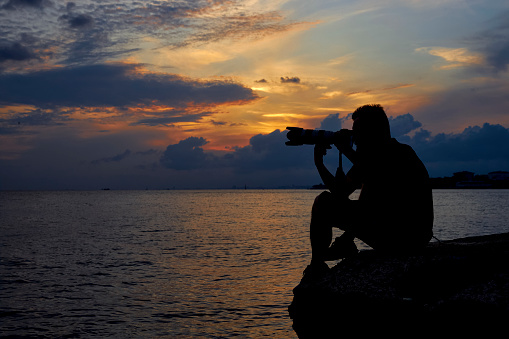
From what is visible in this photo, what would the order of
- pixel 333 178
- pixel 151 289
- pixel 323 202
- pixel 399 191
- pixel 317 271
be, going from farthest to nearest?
pixel 151 289
pixel 317 271
pixel 333 178
pixel 323 202
pixel 399 191

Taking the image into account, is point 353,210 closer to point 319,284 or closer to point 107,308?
point 319,284

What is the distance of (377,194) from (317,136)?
1.00 m

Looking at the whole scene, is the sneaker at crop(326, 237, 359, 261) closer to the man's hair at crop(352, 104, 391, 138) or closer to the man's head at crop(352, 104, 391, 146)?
the man's head at crop(352, 104, 391, 146)

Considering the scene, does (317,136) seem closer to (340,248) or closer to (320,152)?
(320,152)

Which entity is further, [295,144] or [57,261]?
[57,261]

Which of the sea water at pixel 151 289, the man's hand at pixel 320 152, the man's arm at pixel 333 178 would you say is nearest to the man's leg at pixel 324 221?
the man's arm at pixel 333 178

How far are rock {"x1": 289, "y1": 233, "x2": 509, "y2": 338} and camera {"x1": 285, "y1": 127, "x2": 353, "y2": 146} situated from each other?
61.8 inches

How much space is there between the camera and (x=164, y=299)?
33.3 ft

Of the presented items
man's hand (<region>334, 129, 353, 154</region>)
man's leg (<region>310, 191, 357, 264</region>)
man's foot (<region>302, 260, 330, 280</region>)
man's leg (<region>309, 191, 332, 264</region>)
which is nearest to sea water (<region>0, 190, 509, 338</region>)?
man's foot (<region>302, 260, 330, 280</region>)

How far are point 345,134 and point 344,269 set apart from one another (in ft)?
5.58

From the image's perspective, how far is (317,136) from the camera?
5254 mm

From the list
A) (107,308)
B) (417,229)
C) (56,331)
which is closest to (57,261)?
(107,308)

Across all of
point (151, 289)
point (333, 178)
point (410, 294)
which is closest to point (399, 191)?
point (333, 178)

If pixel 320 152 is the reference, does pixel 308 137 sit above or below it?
above
